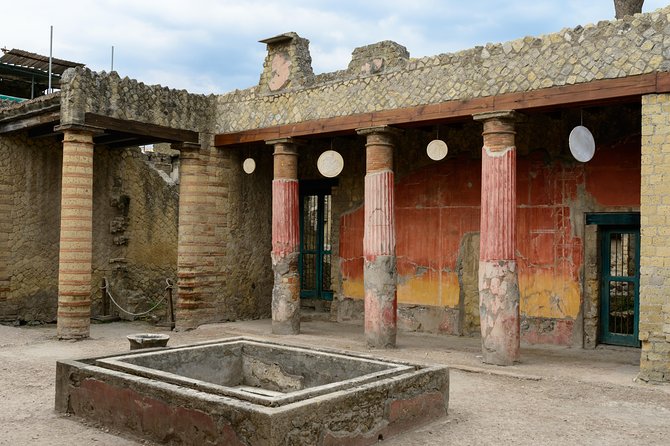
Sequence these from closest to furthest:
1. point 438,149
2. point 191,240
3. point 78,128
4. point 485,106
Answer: point 485,106
point 438,149
point 78,128
point 191,240

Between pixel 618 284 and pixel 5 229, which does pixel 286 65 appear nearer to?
pixel 5 229

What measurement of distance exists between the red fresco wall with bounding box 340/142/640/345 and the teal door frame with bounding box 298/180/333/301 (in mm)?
1484

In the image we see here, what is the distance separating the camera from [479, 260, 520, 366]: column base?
320 inches

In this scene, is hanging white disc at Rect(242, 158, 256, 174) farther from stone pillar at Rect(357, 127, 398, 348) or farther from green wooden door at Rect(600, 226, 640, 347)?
green wooden door at Rect(600, 226, 640, 347)

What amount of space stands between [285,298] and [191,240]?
6.68 feet

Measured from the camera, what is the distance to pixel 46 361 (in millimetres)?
8242

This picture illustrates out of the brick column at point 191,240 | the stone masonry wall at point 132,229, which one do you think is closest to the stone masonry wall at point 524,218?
the brick column at point 191,240

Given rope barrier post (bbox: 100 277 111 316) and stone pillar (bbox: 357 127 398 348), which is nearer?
stone pillar (bbox: 357 127 398 348)

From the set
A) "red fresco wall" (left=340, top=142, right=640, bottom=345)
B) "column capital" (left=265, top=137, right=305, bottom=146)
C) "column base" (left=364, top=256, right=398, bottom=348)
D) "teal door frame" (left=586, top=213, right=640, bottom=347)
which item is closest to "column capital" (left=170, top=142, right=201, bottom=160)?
"column capital" (left=265, top=137, right=305, bottom=146)

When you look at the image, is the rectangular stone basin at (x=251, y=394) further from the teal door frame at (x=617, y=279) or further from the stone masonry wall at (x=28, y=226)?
the stone masonry wall at (x=28, y=226)

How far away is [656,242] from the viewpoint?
708 cm

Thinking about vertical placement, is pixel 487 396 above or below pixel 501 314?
below

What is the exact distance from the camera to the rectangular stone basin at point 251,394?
14.2 feet

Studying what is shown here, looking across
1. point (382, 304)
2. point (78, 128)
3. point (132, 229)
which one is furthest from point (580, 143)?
point (132, 229)
